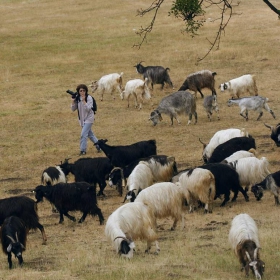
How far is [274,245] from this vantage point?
1270 cm

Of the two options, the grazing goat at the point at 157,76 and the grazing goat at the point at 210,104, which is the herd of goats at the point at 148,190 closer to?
the grazing goat at the point at 210,104

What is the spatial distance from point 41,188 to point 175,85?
1746 centimetres

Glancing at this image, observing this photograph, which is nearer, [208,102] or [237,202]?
[237,202]

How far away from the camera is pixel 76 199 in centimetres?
1551

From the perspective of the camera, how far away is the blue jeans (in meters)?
22.1

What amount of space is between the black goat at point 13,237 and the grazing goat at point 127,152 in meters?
6.24

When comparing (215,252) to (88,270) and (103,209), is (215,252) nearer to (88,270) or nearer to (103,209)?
(88,270)

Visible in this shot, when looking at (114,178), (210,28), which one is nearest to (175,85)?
(210,28)

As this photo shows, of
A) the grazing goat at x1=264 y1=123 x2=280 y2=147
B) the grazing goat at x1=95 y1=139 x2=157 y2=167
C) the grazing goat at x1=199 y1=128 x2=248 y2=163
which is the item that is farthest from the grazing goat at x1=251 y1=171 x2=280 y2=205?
the grazing goat at x1=264 y1=123 x2=280 y2=147

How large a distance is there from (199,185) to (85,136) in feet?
23.5

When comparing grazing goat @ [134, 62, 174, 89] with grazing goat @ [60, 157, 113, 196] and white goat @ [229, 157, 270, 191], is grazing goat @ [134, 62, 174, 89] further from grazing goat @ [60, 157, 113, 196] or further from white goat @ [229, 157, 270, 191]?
white goat @ [229, 157, 270, 191]

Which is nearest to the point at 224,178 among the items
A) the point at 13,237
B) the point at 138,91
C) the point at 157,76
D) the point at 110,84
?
the point at 13,237

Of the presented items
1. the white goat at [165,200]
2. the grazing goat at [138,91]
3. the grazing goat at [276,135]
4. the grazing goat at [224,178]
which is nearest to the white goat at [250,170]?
the grazing goat at [224,178]

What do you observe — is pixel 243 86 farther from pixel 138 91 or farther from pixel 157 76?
pixel 157 76
